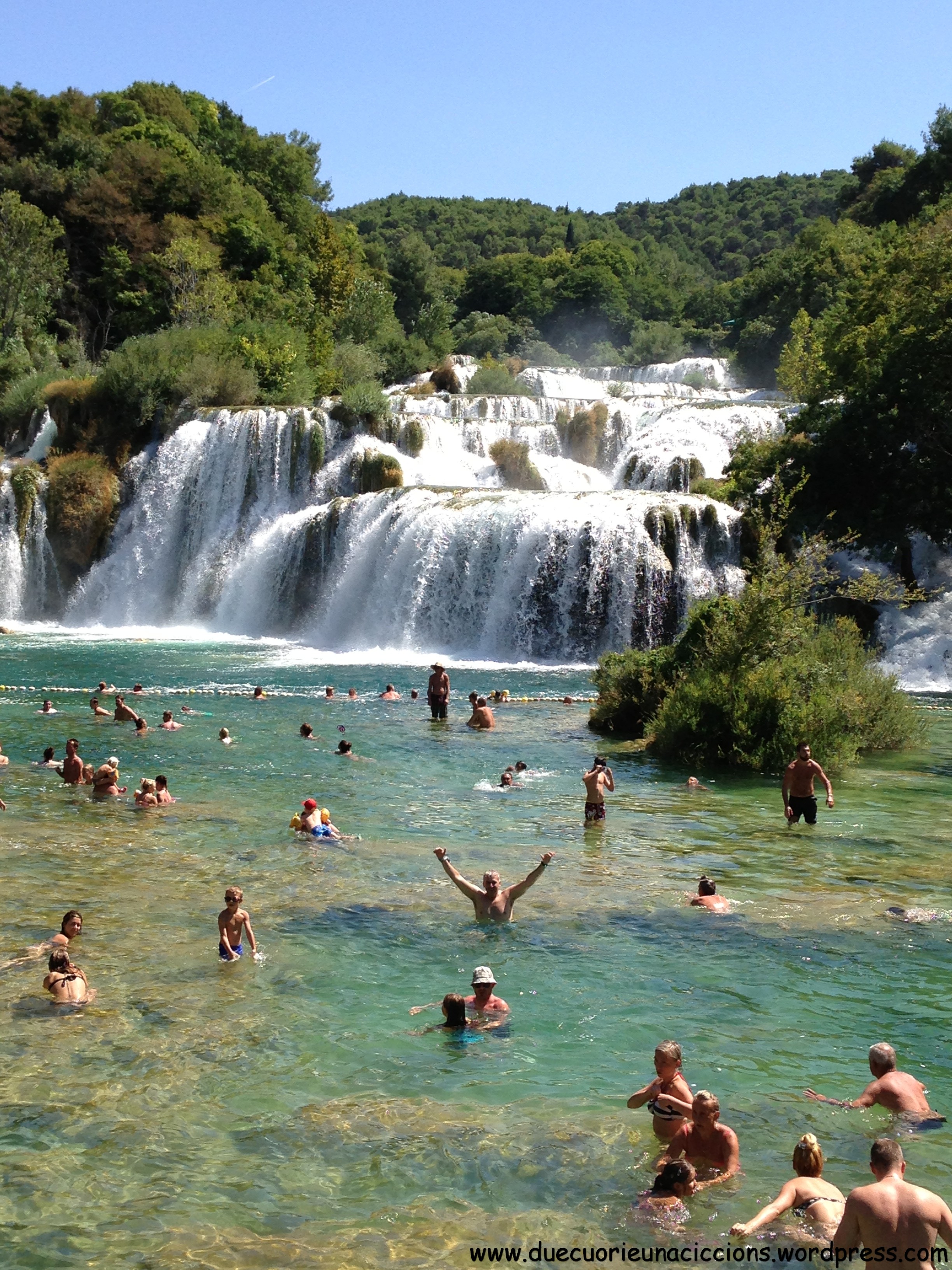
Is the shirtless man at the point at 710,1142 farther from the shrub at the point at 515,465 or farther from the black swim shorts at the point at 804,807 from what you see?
the shrub at the point at 515,465

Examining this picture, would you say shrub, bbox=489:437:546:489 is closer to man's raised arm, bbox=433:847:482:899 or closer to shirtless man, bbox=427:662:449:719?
shirtless man, bbox=427:662:449:719

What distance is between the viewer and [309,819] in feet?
49.3

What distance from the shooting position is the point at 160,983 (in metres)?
10.2

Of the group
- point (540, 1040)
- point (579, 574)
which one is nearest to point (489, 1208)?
point (540, 1040)

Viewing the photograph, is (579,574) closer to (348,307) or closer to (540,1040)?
(540,1040)

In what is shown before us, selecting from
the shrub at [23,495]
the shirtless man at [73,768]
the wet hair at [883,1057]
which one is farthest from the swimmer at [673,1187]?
the shrub at [23,495]

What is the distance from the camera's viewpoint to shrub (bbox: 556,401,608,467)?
42719 millimetres

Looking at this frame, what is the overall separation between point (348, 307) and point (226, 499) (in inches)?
892

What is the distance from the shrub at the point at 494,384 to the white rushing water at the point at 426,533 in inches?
220

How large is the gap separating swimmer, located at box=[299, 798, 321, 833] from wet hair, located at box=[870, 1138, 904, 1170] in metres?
9.98

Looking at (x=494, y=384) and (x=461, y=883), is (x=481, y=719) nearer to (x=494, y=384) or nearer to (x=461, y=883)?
(x=461, y=883)

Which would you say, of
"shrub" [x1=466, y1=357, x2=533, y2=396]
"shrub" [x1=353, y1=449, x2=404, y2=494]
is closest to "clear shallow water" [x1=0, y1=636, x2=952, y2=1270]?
"shrub" [x1=353, y1=449, x2=404, y2=494]

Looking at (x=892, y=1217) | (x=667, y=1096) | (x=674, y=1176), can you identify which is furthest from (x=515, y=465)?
(x=892, y=1217)

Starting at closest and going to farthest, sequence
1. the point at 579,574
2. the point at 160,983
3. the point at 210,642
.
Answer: the point at 160,983 → the point at 579,574 → the point at 210,642
